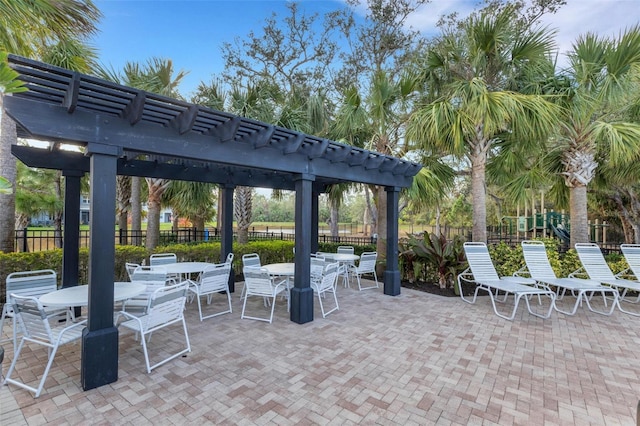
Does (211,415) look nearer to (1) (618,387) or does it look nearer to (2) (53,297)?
(2) (53,297)

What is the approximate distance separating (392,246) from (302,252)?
254 centimetres

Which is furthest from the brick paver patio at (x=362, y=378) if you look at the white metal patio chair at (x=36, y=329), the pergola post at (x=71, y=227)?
the pergola post at (x=71, y=227)

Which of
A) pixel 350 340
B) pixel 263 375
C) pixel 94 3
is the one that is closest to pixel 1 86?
pixel 263 375

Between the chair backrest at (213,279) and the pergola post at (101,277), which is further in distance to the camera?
the chair backrest at (213,279)

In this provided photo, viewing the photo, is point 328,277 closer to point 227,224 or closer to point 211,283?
point 211,283

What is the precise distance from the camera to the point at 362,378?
2.98 m

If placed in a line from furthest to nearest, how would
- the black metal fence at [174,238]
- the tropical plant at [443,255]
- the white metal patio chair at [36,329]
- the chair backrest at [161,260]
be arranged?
the black metal fence at [174,238], the tropical plant at [443,255], the chair backrest at [161,260], the white metal patio chair at [36,329]

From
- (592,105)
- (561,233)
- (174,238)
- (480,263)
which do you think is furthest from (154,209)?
(561,233)

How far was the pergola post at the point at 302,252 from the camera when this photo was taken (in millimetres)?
4586

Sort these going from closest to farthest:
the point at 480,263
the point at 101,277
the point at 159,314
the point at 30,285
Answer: the point at 101,277
the point at 159,314
the point at 30,285
the point at 480,263

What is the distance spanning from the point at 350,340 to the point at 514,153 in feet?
20.8

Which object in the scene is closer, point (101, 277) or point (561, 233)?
point (101, 277)

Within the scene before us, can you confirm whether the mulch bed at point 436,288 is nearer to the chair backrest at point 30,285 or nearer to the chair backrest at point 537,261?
the chair backrest at point 537,261

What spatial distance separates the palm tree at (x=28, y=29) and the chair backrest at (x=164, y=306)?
4197mm
